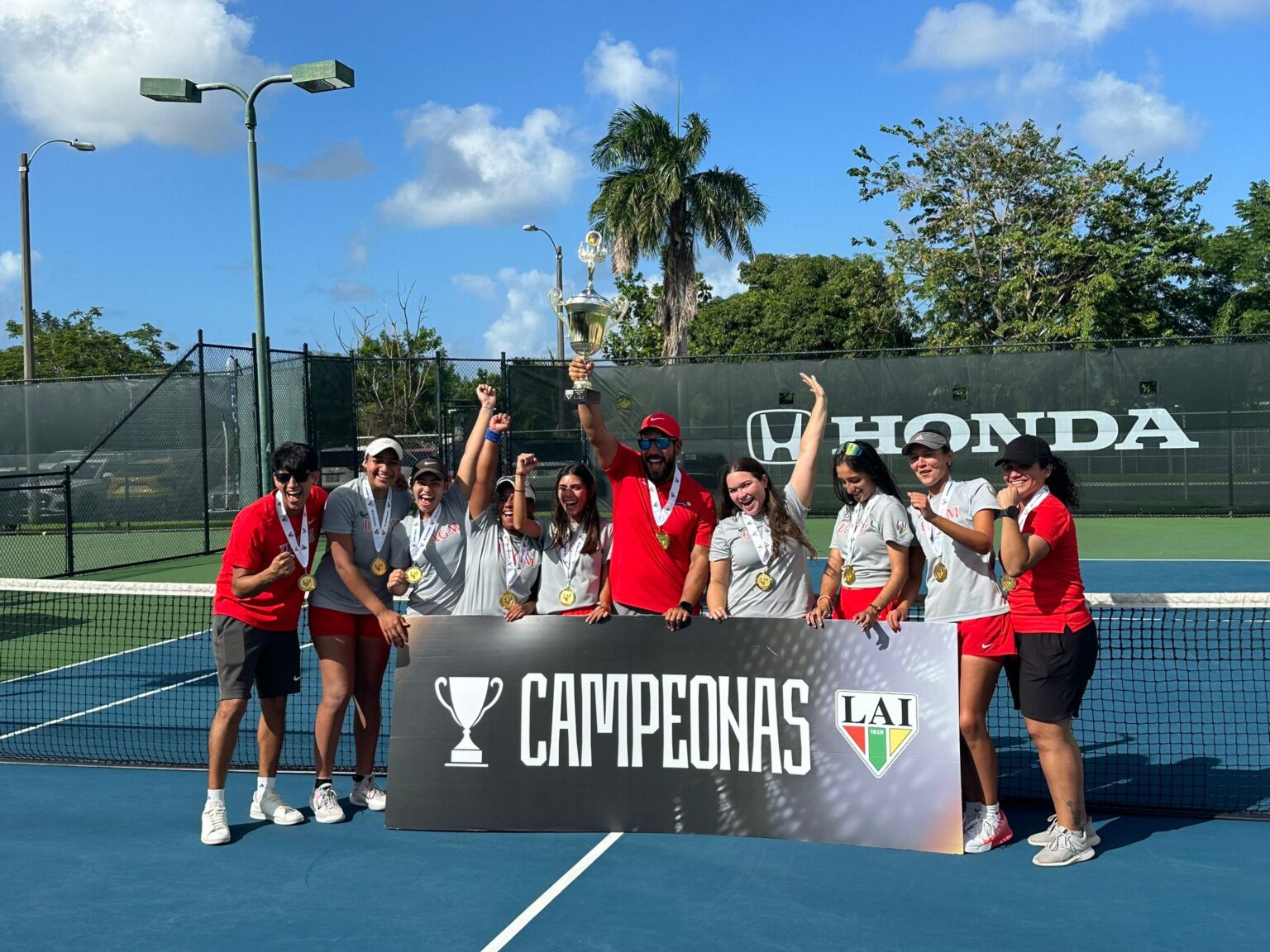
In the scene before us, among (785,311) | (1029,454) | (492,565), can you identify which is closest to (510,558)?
(492,565)

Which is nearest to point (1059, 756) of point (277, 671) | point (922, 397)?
point (277, 671)

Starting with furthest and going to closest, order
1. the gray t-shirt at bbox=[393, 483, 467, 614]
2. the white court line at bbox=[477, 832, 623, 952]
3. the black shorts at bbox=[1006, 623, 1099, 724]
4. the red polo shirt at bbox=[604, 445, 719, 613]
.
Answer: the gray t-shirt at bbox=[393, 483, 467, 614] < the red polo shirt at bbox=[604, 445, 719, 613] < the black shorts at bbox=[1006, 623, 1099, 724] < the white court line at bbox=[477, 832, 623, 952]

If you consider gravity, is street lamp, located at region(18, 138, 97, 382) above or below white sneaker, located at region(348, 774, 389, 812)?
above

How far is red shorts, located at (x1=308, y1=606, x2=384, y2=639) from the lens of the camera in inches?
225

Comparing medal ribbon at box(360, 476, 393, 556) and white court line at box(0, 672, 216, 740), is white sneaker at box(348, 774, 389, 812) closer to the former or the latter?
medal ribbon at box(360, 476, 393, 556)

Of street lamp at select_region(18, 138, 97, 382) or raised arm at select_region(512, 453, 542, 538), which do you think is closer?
raised arm at select_region(512, 453, 542, 538)

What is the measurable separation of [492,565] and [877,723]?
6.41 ft

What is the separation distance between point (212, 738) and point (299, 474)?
1273 mm

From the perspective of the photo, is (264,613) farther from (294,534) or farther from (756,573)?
(756,573)

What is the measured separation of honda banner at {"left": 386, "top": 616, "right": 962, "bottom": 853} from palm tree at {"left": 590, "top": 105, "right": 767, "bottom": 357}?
27.6 m

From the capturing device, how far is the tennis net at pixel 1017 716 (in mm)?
6078

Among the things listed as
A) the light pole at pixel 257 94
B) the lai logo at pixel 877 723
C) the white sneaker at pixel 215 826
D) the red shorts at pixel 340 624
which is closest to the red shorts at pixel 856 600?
the lai logo at pixel 877 723

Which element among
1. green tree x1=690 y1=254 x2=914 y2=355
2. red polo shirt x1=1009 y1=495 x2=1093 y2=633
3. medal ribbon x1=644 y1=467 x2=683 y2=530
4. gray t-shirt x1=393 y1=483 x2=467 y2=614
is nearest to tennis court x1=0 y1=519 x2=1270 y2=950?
red polo shirt x1=1009 y1=495 x2=1093 y2=633

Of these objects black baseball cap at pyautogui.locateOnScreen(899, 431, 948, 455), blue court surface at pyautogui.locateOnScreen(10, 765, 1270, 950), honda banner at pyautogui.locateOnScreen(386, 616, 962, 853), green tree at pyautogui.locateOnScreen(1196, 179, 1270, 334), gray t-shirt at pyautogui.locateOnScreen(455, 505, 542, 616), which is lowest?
blue court surface at pyautogui.locateOnScreen(10, 765, 1270, 950)
